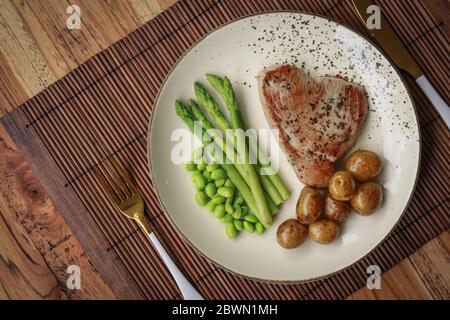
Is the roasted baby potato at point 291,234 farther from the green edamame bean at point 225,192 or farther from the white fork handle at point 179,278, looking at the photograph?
the white fork handle at point 179,278

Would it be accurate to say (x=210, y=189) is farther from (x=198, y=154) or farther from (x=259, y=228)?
(x=259, y=228)

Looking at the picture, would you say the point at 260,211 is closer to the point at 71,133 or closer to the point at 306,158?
the point at 306,158

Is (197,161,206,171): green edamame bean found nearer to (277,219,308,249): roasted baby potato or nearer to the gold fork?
the gold fork

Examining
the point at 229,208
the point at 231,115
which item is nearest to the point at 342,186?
the point at 229,208

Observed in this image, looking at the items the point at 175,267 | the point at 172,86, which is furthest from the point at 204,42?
the point at 175,267

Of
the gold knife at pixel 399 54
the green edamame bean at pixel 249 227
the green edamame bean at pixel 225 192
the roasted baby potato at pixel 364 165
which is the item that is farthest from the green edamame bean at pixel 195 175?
the gold knife at pixel 399 54


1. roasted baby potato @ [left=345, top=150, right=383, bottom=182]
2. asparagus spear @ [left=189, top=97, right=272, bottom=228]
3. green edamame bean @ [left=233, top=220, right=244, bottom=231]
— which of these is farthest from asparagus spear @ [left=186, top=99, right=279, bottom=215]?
roasted baby potato @ [left=345, top=150, right=383, bottom=182]

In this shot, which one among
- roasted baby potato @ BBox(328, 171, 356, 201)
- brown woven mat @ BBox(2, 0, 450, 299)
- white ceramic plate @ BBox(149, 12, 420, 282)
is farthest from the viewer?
brown woven mat @ BBox(2, 0, 450, 299)
